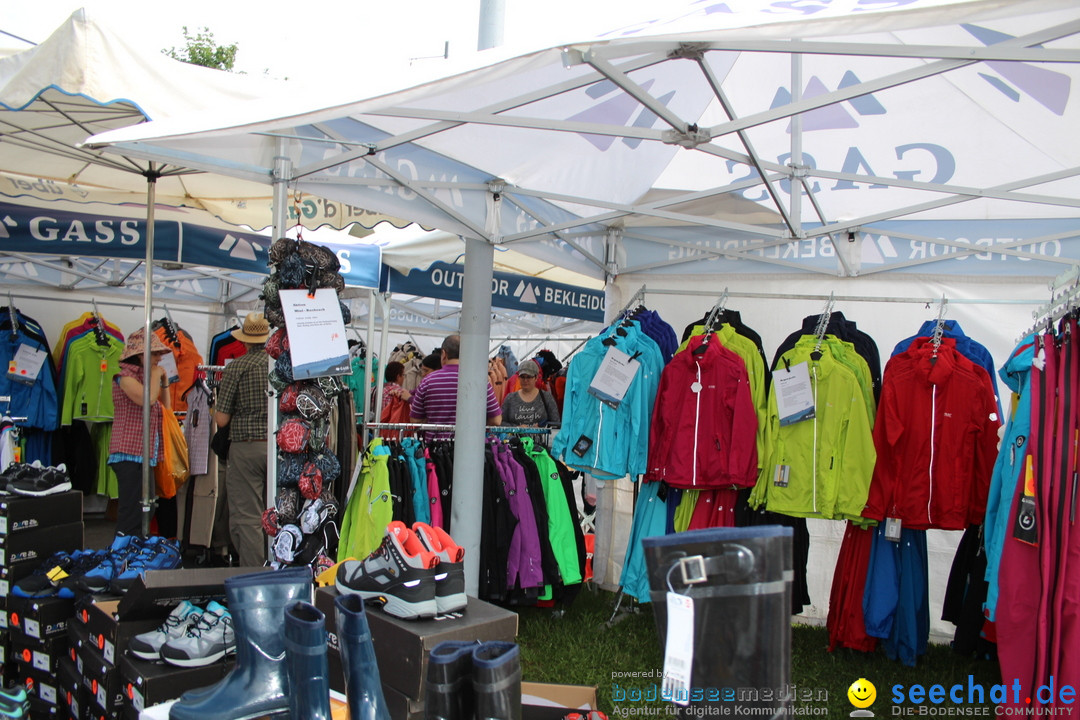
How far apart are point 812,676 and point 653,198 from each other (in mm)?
2784

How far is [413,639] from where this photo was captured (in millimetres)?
1936

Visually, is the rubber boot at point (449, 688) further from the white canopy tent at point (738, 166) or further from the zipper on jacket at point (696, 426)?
the zipper on jacket at point (696, 426)

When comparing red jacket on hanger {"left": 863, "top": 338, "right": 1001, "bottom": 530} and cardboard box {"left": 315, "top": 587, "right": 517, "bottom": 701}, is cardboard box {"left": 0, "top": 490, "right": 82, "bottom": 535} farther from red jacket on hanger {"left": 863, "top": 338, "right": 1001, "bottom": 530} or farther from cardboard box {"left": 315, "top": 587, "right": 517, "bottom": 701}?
red jacket on hanger {"left": 863, "top": 338, "right": 1001, "bottom": 530}

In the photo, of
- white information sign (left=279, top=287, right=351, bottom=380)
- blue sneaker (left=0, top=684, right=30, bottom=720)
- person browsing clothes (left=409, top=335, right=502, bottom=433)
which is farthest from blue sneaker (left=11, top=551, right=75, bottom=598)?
person browsing clothes (left=409, top=335, right=502, bottom=433)

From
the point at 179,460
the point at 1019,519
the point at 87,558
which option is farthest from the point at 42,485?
the point at 1019,519

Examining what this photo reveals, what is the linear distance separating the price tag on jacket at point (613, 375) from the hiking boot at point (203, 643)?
90.5 inches

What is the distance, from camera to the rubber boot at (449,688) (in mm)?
1471

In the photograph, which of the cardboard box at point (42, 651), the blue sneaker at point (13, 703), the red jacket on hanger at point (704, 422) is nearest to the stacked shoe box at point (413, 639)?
the blue sneaker at point (13, 703)

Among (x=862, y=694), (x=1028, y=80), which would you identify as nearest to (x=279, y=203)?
(x=1028, y=80)

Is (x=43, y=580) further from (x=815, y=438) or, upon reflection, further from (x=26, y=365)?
(x=26, y=365)

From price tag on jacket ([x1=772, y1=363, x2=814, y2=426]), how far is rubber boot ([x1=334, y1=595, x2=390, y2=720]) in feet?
9.00

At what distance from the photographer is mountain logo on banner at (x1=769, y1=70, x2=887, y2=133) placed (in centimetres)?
374

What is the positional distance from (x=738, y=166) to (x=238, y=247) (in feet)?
10.9

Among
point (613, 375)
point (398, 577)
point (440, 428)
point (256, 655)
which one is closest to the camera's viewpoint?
point (256, 655)
